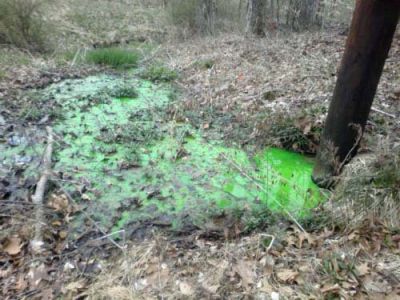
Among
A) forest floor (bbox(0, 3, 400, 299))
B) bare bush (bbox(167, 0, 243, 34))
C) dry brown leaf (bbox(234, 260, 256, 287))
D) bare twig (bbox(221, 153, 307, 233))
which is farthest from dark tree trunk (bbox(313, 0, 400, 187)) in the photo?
bare bush (bbox(167, 0, 243, 34))

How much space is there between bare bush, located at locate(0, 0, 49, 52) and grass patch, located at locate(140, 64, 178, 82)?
4.32 meters

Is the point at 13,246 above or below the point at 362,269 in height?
below

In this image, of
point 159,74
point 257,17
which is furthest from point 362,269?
point 257,17

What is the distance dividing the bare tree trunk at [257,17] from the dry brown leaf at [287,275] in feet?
28.0

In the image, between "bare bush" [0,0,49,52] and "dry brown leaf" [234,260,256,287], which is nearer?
"dry brown leaf" [234,260,256,287]

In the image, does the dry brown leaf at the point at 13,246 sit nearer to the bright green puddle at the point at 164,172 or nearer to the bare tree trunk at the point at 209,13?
the bright green puddle at the point at 164,172

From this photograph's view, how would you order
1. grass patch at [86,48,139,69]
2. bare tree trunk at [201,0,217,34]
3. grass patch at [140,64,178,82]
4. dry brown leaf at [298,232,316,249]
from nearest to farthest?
1. dry brown leaf at [298,232,316,249]
2. grass patch at [140,64,178,82]
3. grass patch at [86,48,139,69]
4. bare tree trunk at [201,0,217,34]

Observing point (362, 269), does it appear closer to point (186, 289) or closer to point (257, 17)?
point (186, 289)

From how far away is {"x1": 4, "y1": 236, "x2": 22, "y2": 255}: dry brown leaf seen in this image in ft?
9.41

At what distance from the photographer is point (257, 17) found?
978 centimetres

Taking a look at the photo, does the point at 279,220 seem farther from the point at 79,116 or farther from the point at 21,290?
the point at 79,116

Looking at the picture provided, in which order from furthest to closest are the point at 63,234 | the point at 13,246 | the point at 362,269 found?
the point at 63,234
the point at 13,246
the point at 362,269

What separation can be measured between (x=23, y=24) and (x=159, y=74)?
4925 mm

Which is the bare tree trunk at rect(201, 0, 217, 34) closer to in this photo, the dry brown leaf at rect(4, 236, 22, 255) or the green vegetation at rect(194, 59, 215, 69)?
the green vegetation at rect(194, 59, 215, 69)
